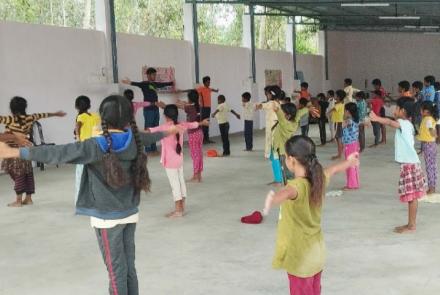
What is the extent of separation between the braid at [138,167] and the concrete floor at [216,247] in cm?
106

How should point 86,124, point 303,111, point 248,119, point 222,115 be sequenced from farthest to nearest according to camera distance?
point 248,119, point 222,115, point 303,111, point 86,124

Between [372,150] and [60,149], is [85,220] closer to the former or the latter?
[60,149]

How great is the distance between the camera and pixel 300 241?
2471 millimetres

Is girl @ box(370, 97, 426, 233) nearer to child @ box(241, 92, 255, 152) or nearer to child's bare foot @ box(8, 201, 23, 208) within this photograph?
child's bare foot @ box(8, 201, 23, 208)

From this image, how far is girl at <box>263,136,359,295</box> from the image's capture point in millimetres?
2408

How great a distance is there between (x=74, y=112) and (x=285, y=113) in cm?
485

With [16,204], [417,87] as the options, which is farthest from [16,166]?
[417,87]

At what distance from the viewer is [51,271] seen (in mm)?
3795

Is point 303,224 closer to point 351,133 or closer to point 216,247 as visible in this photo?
point 216,247

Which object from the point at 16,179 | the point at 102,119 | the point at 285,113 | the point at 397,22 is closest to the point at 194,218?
the point at 285,113

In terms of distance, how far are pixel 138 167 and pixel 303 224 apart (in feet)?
2.56

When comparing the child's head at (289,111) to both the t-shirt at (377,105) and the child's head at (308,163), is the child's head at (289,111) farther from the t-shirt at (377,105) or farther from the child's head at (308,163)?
the t-shirt at (377,105)

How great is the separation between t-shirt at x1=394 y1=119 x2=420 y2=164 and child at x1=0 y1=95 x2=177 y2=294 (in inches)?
99.8

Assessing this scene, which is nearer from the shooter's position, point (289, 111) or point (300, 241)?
point (300, 241)
